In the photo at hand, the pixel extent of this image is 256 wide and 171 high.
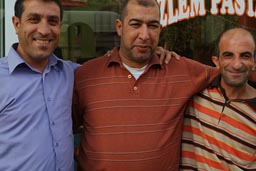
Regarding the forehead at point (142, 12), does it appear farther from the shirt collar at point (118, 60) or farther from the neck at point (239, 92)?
the neck at point (239, 92)

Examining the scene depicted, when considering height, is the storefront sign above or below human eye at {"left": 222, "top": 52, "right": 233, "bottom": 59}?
above

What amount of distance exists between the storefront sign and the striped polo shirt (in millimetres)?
1462

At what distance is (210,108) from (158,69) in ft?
1.11

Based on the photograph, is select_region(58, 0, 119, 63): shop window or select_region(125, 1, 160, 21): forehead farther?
select_region(58, 0, 119, 63): shop window

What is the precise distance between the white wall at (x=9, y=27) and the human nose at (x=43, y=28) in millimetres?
858

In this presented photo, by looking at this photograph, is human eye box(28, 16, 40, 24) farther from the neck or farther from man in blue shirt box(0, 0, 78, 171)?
the neck

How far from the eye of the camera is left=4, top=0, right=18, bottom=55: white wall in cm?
309

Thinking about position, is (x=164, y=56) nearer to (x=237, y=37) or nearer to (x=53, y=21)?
(x=237, y=37)

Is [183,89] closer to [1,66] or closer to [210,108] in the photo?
[210,108]

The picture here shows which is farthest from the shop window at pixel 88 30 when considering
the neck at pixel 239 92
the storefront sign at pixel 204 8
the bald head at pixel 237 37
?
the neck at pixel 239 92

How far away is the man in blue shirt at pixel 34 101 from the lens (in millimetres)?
2180

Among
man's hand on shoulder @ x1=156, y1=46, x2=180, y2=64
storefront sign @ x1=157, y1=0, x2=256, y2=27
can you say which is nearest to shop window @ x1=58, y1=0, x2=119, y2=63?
storefront sign @ x1=157, y1=0, x2=256, y2=27

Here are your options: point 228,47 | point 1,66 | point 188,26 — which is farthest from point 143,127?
point 188,26

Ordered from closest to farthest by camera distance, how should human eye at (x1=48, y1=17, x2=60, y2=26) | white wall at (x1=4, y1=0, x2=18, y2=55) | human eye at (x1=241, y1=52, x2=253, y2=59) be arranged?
human eye at (x1=48, y1=17, x2=60, y2=26)
human eye at (x1=241, y1=52, x2=253, y2=59)
white wall at (x1=4, y1=0, x2=18, y2=55)
